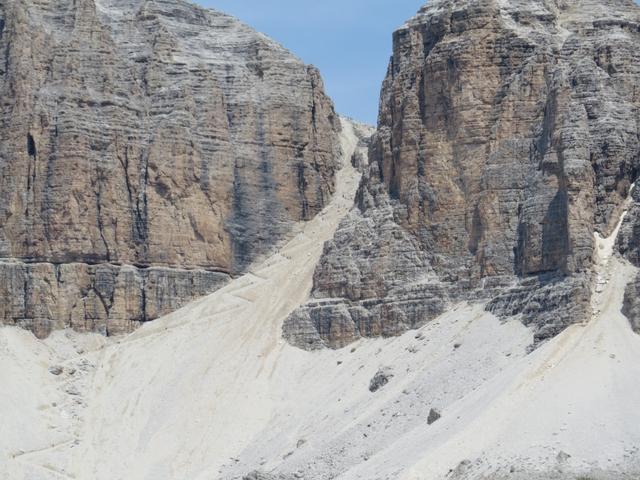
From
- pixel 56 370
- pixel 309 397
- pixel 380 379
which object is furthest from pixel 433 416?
pixel 56 370

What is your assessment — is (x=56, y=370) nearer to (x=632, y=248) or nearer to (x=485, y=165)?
(x=485, y=165)

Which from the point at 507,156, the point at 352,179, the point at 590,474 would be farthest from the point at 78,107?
the point at 590,474

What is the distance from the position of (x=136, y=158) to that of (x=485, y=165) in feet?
73.2

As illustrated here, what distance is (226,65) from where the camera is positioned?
5581 inches

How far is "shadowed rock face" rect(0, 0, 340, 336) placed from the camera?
133125 mm

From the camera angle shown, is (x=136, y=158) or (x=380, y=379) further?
(x=136, y=158)

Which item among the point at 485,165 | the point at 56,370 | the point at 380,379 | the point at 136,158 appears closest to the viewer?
the point at 380,379

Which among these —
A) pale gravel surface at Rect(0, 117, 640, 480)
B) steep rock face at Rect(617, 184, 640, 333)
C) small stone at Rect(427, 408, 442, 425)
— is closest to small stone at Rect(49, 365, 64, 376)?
pale gravel surface at Rect(0, 117, 640, 480)

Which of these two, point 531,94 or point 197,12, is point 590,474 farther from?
point 197,12

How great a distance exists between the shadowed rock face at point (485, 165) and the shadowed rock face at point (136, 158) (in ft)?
33.5

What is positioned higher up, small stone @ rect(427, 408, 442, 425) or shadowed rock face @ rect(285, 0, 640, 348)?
shadowed rock face @ rect(285, 0, 640, 348)

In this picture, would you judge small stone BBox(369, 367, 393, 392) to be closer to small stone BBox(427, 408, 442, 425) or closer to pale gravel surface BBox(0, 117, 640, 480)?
pale gravel surface BBox(0, 117, 640, 480)

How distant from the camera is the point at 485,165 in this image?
402ft

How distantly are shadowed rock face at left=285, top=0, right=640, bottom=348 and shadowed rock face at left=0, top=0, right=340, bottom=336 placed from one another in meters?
10.2
